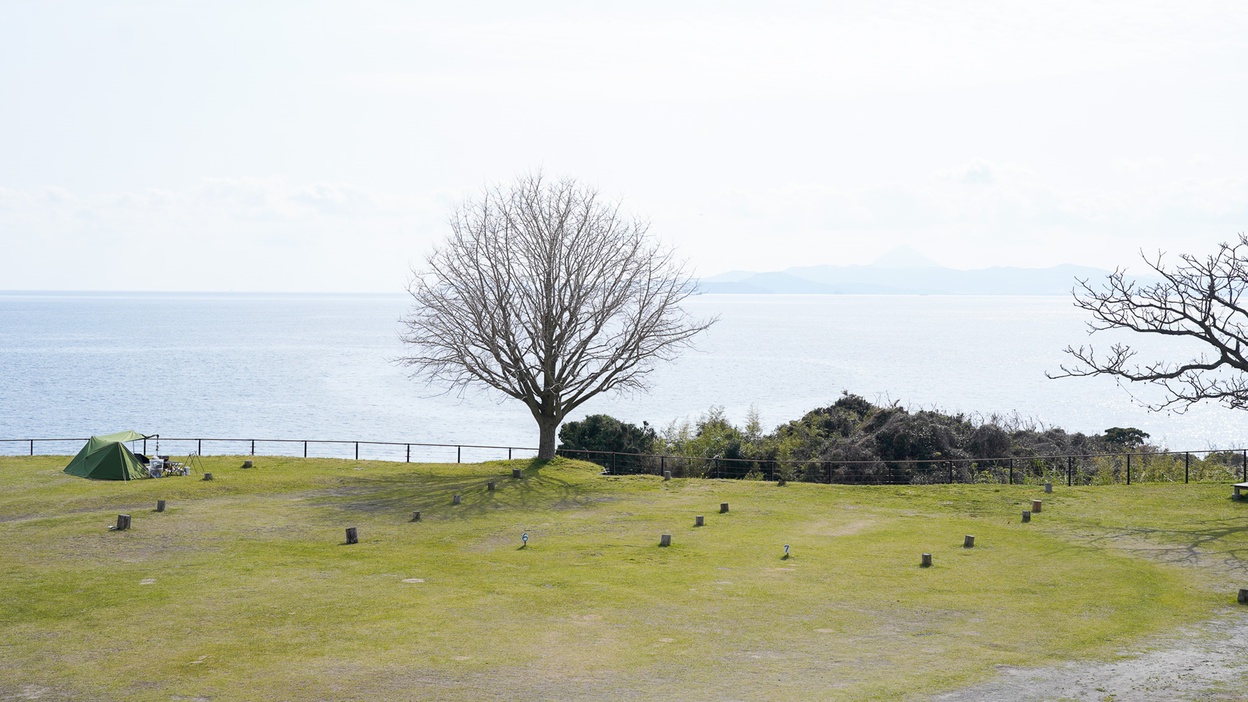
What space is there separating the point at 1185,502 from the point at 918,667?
18.6 m

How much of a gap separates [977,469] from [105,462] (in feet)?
111

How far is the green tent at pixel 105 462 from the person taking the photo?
1218 inches

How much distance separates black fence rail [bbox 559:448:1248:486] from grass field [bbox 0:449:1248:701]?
4.83 meters

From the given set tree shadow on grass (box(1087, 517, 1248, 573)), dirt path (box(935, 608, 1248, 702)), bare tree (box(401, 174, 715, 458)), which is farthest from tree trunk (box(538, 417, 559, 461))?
dirt path (box(935, 608, 1248, 702))

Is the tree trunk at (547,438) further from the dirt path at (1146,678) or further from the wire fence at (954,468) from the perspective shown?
the dirt path at (1146,678)

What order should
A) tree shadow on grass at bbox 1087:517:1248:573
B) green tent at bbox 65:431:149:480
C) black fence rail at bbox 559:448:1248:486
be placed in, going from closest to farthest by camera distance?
tree shadow on grass at bbox 1087:517:1248:573
green tent at bbox 65:431:149:480
black fence rail at bbox 559:448:1248:486

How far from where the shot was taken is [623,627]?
1619 centimetres

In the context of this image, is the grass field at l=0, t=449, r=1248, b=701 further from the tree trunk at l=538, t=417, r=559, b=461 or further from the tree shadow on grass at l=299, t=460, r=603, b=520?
the tree trunk at l=538, t=417, r=559, b=461

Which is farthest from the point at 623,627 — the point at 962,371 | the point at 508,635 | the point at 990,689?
the point at 962,371

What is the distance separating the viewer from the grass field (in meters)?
13.7

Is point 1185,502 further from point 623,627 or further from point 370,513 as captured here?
point 370,513

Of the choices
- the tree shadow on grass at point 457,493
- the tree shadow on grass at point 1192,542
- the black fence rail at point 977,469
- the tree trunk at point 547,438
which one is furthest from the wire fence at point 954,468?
the tree shadow on grass at point 1192,542

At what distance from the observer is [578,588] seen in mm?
18875

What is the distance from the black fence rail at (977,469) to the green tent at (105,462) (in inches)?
647
